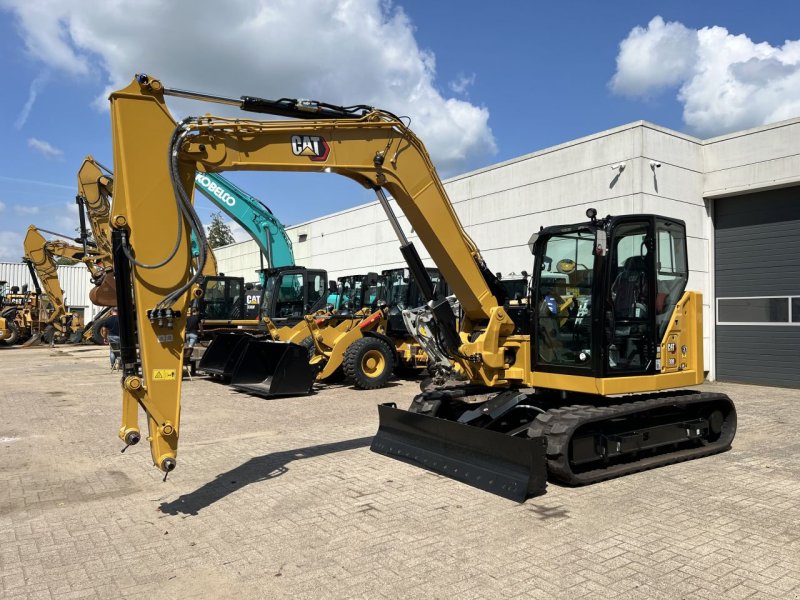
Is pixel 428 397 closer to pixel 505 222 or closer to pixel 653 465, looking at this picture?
pixel 653 465

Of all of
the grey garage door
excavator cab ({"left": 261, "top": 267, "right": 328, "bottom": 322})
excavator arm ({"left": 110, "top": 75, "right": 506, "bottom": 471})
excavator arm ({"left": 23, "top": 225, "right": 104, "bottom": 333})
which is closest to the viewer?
A: excavator arm ({"left": 110, "top": 75, "right": 506, "bottom": 471})

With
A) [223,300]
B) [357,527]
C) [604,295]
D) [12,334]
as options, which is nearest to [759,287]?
[604,295]

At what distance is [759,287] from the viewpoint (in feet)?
47.0

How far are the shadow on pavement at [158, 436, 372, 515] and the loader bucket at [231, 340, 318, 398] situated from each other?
13.5 ft

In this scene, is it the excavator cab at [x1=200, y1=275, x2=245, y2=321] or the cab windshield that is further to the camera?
the excavator cab at [x1=200, y1=275, x2=245, y2=321]

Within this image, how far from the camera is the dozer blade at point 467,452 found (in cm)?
586

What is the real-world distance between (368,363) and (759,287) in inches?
354

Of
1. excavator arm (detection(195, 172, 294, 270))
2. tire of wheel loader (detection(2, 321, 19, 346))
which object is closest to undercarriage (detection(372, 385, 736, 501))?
excavator arm (detection(195, 172, 294, 270))

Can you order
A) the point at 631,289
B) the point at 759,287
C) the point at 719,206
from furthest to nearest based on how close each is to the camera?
1. the point at 719,206
2. the point at 759,287
3. the point at 631,289

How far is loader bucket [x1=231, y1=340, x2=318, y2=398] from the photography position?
40.4ft

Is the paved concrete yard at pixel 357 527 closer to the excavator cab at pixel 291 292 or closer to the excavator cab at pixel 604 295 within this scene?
the excavator cab at pixel 604 295

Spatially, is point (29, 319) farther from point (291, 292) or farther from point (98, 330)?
point (291, 292)

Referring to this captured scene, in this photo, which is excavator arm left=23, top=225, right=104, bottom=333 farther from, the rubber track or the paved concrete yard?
the rubber track

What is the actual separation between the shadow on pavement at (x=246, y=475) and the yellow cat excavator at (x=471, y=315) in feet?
1.88
